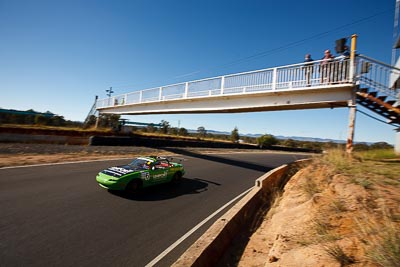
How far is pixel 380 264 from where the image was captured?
2754 mm

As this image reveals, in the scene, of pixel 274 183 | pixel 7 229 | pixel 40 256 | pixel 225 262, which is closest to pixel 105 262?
pixel 40 256

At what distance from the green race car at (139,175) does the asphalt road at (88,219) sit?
36 cm

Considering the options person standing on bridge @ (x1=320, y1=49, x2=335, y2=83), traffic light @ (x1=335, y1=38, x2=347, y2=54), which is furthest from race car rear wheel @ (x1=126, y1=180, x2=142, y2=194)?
traffic light @ (x1=335, y1=38, x2=347, y2=54)

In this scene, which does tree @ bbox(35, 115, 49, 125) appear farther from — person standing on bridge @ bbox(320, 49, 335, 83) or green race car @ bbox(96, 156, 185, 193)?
person standing on bridge @ bbox(320, 49, 335, 83)

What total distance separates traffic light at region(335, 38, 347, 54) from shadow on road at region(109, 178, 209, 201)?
30.2 feet

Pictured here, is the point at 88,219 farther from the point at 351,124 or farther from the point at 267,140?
the point at 267,140

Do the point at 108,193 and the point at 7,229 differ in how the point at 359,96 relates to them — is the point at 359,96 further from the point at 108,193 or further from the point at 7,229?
the point at 7,229

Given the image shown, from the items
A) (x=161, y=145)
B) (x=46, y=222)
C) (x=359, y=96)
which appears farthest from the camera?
(x=161, y=145)

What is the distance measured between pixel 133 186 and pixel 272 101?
9848 mm

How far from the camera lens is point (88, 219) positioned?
5.67 metres

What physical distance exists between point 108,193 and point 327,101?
1128cm

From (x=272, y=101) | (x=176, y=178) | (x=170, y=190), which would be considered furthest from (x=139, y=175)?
(x=272, y=101)

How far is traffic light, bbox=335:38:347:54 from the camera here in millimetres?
11568

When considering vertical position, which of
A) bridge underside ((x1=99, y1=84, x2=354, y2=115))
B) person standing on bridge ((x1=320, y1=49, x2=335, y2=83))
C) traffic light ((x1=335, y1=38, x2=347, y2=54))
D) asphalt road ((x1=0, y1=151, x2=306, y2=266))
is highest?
traffic light ((x1=335, y1=38, x2=347, y2=54))
